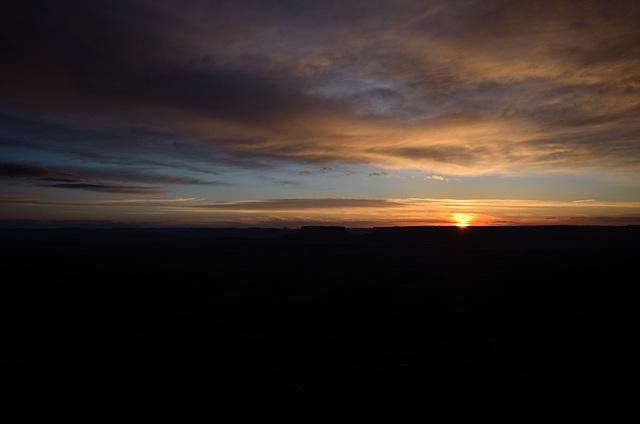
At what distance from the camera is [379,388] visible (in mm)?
11391

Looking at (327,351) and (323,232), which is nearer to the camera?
(327,351)

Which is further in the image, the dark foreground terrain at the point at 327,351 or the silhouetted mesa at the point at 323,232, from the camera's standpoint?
the silhouetted mesa at the point at 323,232

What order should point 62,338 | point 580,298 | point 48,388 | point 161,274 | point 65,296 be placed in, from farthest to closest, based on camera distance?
point 161,274 < point 65,296 < point 580,298 < point 62,338 < point 48,388

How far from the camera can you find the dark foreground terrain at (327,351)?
10.2 meters

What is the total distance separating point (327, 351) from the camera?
14930 millimetres

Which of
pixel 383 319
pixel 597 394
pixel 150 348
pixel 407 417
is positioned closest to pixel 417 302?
pixel 383 319

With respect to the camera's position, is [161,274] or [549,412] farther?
[161,274]

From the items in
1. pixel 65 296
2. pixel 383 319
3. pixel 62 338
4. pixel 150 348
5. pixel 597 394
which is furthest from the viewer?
pixel 65 296

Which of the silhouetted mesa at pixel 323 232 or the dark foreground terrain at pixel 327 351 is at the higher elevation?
the silhouetted mesa at pixel 323 232

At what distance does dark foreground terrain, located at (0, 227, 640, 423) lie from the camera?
10.2 meters

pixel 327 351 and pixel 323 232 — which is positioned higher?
pixel 323 232

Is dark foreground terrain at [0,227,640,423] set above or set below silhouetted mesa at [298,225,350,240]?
below

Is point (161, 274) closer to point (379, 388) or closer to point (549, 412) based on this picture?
point (379, 388)

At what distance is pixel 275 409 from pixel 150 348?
8.08 metres
